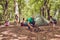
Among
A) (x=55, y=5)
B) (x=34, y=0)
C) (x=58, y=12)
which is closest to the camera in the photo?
(x=34, y=0)

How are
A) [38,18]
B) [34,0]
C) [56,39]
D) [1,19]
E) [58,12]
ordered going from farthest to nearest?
1. [58,12]
2. [34,0]
3. [1,19]
4. [38,18]
5. [56,39]

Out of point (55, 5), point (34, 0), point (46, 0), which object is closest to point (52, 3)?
point (55, 5)

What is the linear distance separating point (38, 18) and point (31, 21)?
755 centimetres

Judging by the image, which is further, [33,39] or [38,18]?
[38,18]

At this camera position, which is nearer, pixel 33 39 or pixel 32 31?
pixel 33 39

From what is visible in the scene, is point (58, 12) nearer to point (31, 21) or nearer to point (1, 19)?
point (1, 19)

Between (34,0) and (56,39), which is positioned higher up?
(34,0)

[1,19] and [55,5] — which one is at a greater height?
[55,5]

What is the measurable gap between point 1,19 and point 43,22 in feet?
56.9

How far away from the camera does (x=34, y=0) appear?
3959 centimetres

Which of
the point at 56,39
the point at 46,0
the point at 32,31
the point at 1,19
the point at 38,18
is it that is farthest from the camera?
the point at 1,19

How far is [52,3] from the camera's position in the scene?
4166cm

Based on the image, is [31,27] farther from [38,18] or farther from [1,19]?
[1,19]

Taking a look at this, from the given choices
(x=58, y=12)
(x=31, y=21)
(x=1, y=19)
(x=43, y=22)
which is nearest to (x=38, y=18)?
(x=43, y=22)
